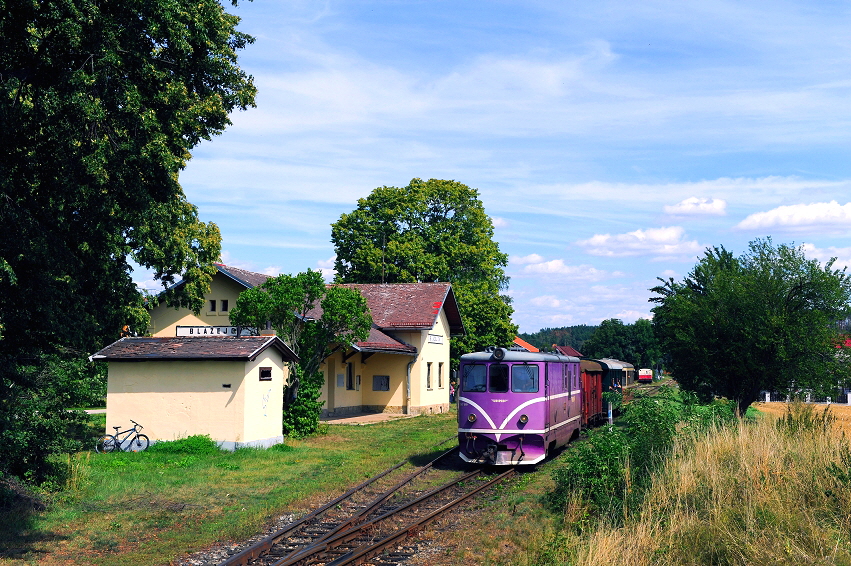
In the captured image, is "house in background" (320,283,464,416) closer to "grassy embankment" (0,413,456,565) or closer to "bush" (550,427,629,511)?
"grassy embankment" (0,413,456,565)

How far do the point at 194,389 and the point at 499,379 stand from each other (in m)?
7.93

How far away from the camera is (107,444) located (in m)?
19.7

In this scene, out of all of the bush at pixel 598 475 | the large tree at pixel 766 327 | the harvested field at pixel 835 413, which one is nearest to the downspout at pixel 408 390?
the large tree at pixel 766 327

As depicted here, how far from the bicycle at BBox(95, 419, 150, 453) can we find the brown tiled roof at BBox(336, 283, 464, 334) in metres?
15.6

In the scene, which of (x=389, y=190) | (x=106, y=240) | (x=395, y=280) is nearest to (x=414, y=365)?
(x=395, y=280)

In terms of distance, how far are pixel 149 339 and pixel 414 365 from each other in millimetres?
15261

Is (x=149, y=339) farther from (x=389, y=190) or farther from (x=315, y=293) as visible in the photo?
(x=389, y=190)

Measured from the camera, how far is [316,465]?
1794cm

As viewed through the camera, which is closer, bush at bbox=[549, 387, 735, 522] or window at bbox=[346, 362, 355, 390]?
Result: bush at bbox=[549, 387, 735, 522]

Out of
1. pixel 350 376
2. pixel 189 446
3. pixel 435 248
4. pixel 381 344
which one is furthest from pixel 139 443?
pixel 435 248

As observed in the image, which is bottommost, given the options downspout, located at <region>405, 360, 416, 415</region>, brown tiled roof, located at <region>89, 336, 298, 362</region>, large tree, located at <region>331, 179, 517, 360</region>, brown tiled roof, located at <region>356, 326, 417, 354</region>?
downspout, located at <region>405, 360, 416, 415</region>

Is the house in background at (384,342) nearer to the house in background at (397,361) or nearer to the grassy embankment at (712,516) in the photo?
the house in background at (397,361)

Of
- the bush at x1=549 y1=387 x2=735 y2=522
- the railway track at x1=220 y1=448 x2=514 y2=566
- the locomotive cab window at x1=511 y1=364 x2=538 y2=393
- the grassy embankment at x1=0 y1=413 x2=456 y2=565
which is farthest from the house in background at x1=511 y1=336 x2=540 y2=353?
the grassy embankment at x1=0 y1=413 x2=456 y2=565

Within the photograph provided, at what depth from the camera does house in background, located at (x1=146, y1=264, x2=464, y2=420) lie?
3109 cm
